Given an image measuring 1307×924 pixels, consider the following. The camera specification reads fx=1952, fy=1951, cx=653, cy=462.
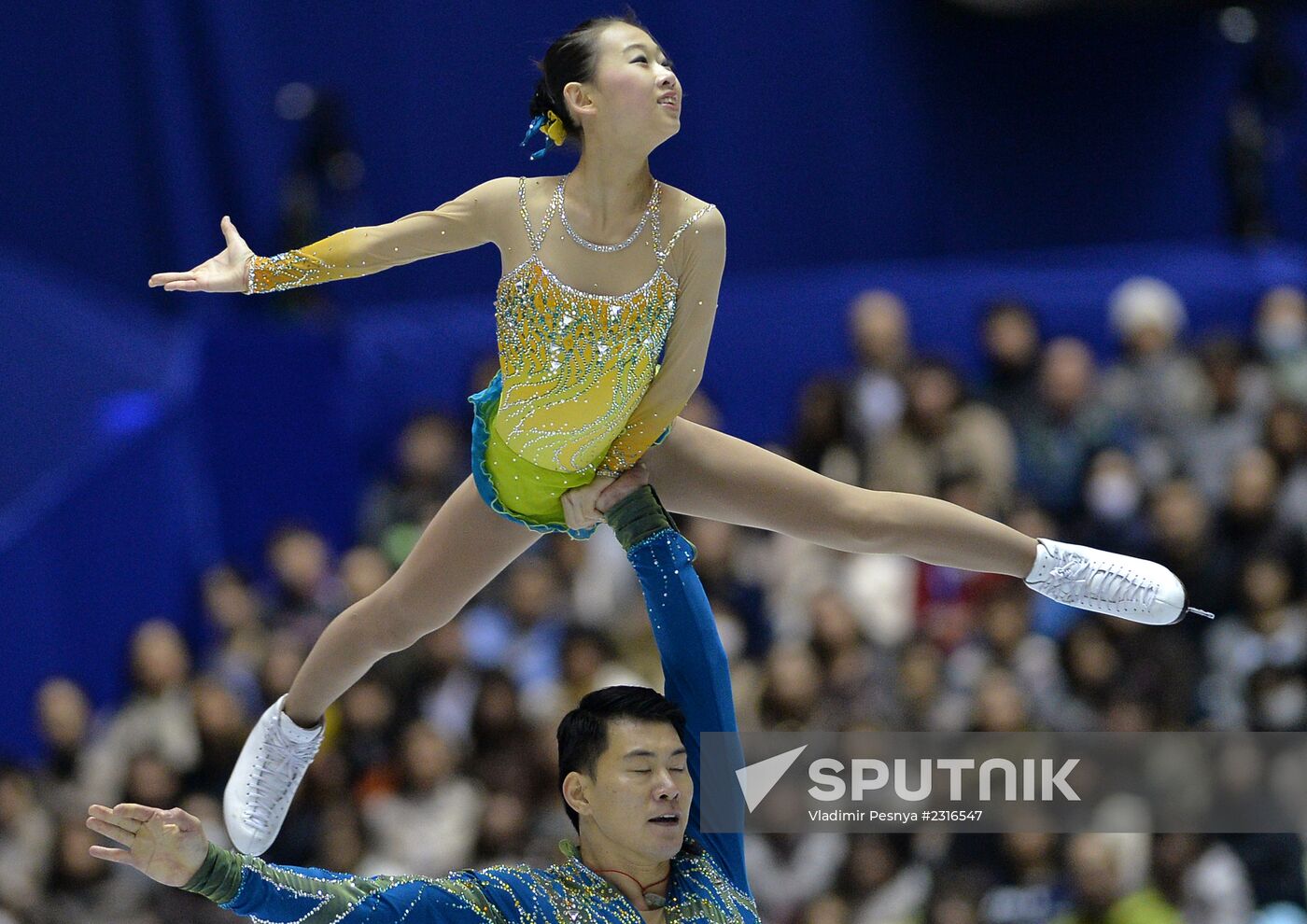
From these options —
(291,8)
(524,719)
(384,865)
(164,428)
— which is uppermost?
(291,8)

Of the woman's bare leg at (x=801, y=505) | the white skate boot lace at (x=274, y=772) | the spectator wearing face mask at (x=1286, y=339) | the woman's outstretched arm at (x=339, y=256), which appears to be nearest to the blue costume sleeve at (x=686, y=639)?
the woman's bare leg at (x=801, y=505)

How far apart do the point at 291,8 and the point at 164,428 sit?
1876 millimetres

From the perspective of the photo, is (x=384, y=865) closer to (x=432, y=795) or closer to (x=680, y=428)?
(x=432, y=795)

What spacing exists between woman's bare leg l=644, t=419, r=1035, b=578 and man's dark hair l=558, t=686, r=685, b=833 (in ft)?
1.56

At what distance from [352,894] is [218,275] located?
1.13 metres

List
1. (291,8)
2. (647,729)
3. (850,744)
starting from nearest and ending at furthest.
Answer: (647,729)
(850,744)
(291,8)

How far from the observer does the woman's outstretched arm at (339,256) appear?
11.6ft

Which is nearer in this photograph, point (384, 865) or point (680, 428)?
point (680, 428)

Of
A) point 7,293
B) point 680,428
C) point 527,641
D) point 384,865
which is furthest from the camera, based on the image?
point 7,293

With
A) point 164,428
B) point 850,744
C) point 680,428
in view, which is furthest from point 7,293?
point 680,428

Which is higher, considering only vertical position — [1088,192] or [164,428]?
[1088,192]

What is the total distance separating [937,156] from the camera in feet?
28.9

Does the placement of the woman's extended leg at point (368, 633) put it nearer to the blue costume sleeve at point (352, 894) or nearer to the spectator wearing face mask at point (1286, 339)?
the blue costume sleeve at point (352, 894)

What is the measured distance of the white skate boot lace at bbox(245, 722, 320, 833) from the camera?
4.16 m
